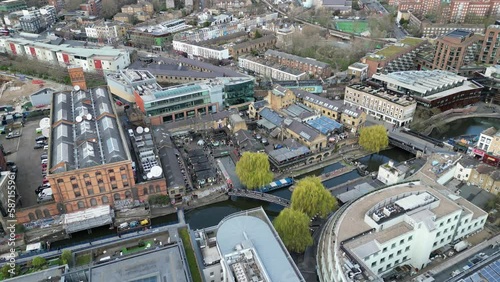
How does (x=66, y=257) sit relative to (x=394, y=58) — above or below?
above

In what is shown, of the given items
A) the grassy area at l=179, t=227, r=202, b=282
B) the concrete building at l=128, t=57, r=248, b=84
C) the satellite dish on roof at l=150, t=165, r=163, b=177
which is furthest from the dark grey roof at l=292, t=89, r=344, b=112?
the grassy area at l=179, t=227, r=202, b=282

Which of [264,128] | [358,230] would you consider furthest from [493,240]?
[264,128]

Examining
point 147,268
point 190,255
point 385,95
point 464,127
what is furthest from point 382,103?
point 147,268

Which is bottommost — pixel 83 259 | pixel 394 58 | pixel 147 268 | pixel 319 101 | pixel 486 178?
pixel 486 178

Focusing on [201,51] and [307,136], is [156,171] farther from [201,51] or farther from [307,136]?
[201,51]

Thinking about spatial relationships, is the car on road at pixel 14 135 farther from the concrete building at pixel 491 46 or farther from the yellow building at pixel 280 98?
the concrete building at pixel 491 46
